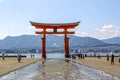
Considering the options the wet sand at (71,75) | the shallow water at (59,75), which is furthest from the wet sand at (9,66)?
the wet sand at (71,75)

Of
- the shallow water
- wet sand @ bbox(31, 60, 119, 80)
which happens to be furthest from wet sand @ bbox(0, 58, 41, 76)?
wet sand @ bbox(31, 60, 119, 80)

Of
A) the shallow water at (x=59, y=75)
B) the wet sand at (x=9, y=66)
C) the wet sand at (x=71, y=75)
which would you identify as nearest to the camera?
the wet sand at (x=71, y=75)

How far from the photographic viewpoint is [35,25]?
272ft

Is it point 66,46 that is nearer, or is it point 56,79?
point 56,79

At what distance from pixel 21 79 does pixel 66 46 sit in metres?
60.7

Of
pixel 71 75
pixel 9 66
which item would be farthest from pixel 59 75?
pixel 9 66

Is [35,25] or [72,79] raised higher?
[35,25]

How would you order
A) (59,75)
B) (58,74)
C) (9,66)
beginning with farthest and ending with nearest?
1. (9,66)
2. (58,74)
3. (59,75)

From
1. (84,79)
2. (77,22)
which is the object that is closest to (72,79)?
(84,79)

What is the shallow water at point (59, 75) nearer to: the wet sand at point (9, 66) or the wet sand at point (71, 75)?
the wet sand at point (71, 75)

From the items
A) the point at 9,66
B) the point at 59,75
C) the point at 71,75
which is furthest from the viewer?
the point at 9,66

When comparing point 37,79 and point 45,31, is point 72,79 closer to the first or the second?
point 37,79

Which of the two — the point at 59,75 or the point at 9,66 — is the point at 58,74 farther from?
the point at 9,66

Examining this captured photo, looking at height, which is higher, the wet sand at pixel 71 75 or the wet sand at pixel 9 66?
the wet sand at pixel 9 66
